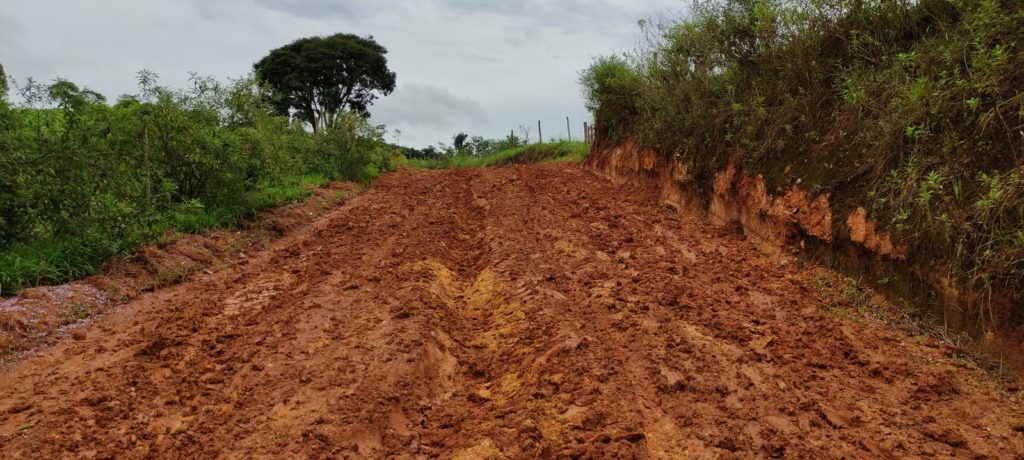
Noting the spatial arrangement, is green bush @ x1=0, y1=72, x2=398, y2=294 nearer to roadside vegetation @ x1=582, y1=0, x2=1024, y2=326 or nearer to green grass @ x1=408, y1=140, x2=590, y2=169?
roadside vegetation @ x1=582, y1=0, x2=1024, y2=326

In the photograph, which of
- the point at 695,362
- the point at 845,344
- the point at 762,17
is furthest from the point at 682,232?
the point at 695,362

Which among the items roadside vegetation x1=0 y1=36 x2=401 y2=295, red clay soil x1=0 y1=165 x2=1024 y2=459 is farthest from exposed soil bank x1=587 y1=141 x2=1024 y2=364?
roadside vegetation x1=0 y1=36 x2=401 y2=295

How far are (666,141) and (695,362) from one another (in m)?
7.32

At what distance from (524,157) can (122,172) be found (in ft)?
66.1

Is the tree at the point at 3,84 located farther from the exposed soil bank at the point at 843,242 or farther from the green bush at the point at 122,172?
the exposed soil bank at the point at 843,242

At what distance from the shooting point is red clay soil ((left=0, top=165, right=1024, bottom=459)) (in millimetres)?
2850

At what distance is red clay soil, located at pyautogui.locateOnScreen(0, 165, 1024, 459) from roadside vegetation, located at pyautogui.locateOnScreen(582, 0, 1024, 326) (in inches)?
30.6

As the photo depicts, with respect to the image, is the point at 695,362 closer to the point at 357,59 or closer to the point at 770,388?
the point at 770,388

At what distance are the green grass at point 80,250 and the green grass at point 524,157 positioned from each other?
42.9 ft

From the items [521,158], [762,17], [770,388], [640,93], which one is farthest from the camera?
[521,158]

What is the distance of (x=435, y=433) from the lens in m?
3.01

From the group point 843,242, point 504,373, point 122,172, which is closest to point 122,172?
point 122,172

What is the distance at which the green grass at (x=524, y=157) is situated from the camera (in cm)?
2126

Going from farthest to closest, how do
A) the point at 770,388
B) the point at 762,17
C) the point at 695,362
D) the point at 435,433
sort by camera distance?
the point at 762,17, the point at 695,362, the point at 770,388, the point at 435,433
